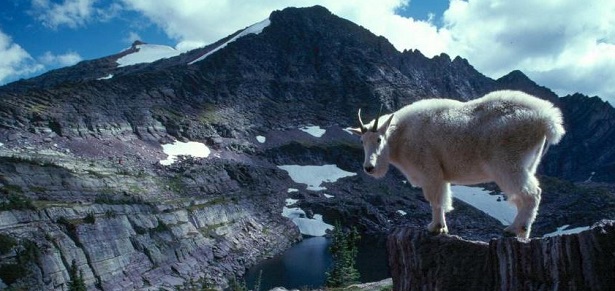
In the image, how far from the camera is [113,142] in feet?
502

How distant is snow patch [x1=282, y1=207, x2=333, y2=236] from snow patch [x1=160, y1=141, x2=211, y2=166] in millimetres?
41563

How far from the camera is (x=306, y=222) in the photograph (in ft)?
470

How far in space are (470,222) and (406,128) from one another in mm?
148791

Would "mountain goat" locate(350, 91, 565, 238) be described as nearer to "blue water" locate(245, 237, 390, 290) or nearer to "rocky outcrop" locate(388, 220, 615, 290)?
"rocky outcrop" locate(388, 220, 615, 290)

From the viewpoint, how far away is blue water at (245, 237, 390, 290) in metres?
87.4

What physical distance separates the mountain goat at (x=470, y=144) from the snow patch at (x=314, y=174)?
525 feet

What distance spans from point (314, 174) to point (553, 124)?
17593 centimetres

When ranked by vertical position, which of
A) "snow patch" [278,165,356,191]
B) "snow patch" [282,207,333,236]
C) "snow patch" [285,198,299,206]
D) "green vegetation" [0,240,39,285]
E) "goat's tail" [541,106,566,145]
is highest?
"snow patch" [278,165,356,191]

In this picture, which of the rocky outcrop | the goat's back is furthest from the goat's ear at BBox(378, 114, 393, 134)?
the rocky outcrop

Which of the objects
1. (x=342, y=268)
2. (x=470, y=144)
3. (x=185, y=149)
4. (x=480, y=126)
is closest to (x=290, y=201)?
(x=185, y=149)

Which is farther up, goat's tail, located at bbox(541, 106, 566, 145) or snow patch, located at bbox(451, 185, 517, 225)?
snow patch, located at bbox(451, 185, 517, 225)

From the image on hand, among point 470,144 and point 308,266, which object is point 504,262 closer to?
point 470,144

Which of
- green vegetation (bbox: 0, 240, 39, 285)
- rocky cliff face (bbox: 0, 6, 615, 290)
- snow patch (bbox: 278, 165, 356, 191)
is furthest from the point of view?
snow patch (bbox: 278, 165, 356, 191)

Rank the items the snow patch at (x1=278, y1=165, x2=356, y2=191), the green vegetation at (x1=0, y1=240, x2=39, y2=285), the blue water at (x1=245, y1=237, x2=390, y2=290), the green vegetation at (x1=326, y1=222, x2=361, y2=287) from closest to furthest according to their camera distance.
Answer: the green vegetation at (x1=326, y1=222, x2=361, y2=287) → the green vegetation at (x1=0, y1=240, x2=39, y2=285) → the blue water at (x1=245, y1=237, x2=390, y2=290) → the snow patch at (x1=278, y1=165, x2=356, y2=191)
